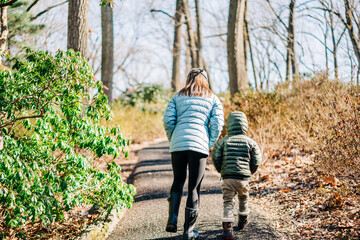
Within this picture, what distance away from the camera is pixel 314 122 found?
499 centimetres

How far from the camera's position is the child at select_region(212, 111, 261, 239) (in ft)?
12.3

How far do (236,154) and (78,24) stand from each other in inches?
177

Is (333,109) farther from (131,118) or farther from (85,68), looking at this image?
(131,118)

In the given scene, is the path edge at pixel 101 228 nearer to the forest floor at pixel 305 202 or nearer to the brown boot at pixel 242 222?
the brown boot at pixel 242 222

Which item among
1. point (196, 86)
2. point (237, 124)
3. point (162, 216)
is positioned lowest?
point (162, 216)

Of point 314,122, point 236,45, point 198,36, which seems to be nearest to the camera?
point 314,122

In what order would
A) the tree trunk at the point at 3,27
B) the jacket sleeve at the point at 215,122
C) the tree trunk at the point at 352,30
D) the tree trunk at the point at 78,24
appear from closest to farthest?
the jacket sleeve at the point at 215,122
the tree trunk at the point at 3,27
the tree trunk at the point at 78,24
the tree trunk at the point at 352,30

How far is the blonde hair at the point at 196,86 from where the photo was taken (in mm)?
3717

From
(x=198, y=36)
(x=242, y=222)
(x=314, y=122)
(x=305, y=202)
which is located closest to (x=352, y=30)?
(x=314, y=122)

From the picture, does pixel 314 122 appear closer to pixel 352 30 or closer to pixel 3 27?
pixel 3 27

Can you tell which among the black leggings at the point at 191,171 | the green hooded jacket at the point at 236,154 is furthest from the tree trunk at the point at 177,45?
the black leggings at the point at 191,171

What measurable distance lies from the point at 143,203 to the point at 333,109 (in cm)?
332

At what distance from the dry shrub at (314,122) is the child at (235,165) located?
1.07 meters

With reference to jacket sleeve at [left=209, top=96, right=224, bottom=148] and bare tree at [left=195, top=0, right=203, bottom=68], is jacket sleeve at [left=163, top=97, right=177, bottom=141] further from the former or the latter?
bare tree at [left=195, top=0, right=203, bottom=68]
